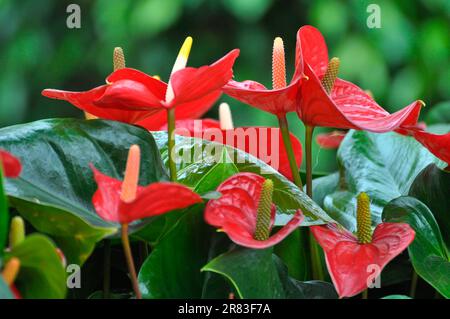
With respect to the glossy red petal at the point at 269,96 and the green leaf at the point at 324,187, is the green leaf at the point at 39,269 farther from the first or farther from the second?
the green leaf at the point at 324,187

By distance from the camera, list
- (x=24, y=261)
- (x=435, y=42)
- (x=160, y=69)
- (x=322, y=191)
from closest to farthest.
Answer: (x=24, y=261)
(x=322, y=191)
(x=435, y=42)
(x=160, y=69)

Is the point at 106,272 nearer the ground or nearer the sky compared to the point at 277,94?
nearer the ground

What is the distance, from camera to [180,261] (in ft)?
1.54

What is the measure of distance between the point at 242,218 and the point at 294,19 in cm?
175

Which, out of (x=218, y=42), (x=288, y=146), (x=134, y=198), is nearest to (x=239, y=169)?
(x=288, y=146)

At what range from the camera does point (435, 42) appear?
6.48 feet

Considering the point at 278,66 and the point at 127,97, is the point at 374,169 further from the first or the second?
the point at 127,97

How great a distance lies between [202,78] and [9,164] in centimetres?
14

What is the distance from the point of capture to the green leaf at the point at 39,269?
366 mm

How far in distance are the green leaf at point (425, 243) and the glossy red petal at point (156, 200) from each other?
167 mm

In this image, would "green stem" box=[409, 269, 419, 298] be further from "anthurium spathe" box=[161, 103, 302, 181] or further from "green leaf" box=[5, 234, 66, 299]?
"green leaf" box=[5, 234, 66, 299]

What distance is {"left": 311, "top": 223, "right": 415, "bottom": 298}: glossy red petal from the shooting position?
1.40 ft
